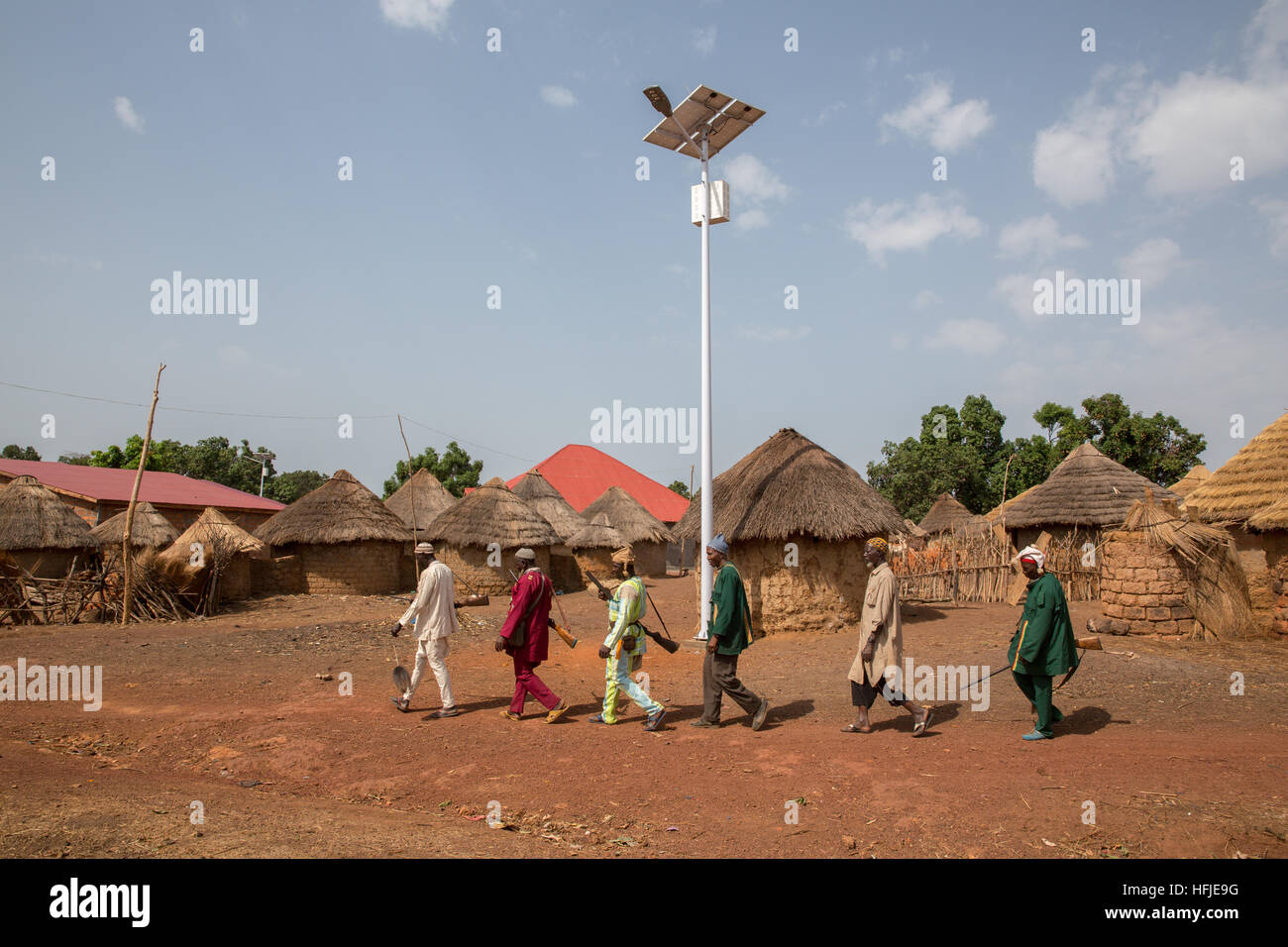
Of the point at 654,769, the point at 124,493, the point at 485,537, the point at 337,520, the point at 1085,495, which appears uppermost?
the point at 124,493

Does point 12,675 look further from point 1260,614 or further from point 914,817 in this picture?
point 1260,614

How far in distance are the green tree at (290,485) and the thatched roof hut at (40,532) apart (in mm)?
31820

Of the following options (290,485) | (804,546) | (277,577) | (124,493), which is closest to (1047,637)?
(804,546)

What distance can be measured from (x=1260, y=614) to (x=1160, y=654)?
3.57 m

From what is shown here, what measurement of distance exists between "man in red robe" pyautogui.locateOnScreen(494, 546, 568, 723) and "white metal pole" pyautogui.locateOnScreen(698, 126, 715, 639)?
14.0 ft

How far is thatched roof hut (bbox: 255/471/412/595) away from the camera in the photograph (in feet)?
65.9

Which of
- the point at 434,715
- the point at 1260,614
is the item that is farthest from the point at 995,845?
the point at 1260,614

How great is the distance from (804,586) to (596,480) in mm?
29422

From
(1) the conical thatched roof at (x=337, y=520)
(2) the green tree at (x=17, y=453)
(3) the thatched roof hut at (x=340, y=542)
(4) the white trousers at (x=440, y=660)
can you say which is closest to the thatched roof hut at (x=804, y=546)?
(4) the white trousers at (x=440, y=660)

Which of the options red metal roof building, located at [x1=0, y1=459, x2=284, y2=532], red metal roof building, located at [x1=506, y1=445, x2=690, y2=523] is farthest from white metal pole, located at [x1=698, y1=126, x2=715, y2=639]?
red metal roof building, located at [x1=506, y1=445, x2=690, y2=523]

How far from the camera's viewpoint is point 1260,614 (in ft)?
38.3

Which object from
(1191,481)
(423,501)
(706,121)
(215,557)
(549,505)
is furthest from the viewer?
(549,505)

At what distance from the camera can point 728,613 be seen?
676 cm

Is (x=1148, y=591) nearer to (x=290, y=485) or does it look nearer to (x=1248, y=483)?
(x=1248, y=483)
